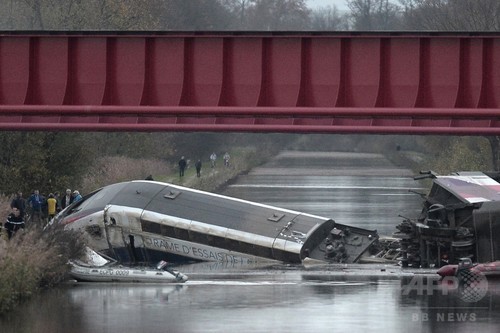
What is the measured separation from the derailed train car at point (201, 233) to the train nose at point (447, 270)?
4948 mm

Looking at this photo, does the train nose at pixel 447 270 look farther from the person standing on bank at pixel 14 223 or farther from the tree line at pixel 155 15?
the tree line at pixel 155 15

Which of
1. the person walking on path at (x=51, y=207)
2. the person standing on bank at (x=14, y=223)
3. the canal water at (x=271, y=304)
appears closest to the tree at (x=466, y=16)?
the person walking on path at (x=51, y=207)

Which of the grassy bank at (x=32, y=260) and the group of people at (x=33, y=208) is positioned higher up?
the group of people at (x=33, y=208)

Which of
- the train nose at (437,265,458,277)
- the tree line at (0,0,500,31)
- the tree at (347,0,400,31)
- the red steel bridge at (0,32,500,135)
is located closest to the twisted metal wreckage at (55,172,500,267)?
the train nose at (437,265,458,277)

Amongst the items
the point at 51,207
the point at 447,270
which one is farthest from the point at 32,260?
the point at 51,207

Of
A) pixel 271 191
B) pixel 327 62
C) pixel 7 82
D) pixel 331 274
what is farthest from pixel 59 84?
pixel 271 191

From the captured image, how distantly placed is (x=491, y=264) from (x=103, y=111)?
429 inches

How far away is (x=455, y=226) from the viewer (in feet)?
105

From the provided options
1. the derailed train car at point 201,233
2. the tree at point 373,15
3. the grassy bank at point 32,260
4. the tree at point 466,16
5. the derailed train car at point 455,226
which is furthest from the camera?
the tree at point 373,15

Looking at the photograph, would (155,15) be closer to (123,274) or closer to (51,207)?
(51,207)

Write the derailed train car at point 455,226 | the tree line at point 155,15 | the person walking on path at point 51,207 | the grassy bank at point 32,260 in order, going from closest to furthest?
the grassy bank at point 32,260 < the derailed train car at point 455,226 < the person walking on path at point 51,207 < the tree line at point 155,15

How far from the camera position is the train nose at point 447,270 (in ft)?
100

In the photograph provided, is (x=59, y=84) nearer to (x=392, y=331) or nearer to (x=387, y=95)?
(x=387, y=95)

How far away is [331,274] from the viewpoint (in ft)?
108
